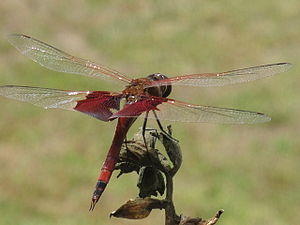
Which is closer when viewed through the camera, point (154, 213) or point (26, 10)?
point (154, 213)

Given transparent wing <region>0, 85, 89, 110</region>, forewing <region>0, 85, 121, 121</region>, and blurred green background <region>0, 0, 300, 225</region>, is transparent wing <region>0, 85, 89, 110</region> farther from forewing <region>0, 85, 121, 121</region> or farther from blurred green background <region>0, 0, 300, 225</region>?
blurred green background <region>0, 0, 300, 225</region>

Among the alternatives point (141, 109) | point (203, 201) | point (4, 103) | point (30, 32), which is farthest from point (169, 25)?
point (141, 109)

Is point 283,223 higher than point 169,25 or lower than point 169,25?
lower

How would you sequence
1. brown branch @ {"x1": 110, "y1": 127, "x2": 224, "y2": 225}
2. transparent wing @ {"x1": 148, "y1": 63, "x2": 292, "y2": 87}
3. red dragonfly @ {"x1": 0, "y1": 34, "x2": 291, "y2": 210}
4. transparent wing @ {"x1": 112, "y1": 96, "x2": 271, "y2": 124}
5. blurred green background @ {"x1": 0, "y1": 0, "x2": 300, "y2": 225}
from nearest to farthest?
brown branch @ {"x1": 110, "y1": 127, "x2": 224, "y2": 225} → red dragonfly @ {"x1": 0, "y1": 34, "x2": 291, "y2": 210} → transparent wing @ {"x1": 112, "y1": 96, "x2": 271, "y2": 124} → transparent wing @ {"x1": 148, "y1": 63, "x2": 292, "y2": 87} → blurred green background @ {"x1": 0, "y1": 0, "x2": 300, "y2": 225}

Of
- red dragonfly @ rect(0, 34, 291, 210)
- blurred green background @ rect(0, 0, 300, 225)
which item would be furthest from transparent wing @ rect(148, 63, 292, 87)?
blurred green background @ rect(0, 0, 300, 225)

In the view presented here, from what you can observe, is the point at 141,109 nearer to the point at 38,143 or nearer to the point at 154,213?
the point at 154,213
